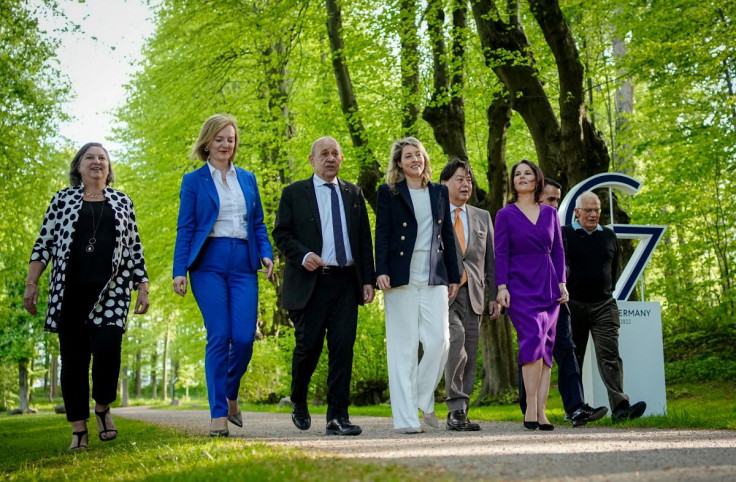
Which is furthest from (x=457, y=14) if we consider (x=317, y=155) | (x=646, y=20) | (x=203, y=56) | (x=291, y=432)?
(x=291, y=432)

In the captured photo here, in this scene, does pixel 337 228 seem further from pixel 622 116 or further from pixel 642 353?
pixel 622 116

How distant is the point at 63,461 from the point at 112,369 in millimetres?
1018

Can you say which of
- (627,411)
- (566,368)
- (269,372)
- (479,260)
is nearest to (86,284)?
(479,260)

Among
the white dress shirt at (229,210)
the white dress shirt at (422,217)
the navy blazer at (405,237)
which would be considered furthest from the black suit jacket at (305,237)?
the white dress shirt at (422,217)

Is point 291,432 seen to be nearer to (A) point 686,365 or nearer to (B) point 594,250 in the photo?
(B) point 594,250

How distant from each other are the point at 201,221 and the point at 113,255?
34.1 inches

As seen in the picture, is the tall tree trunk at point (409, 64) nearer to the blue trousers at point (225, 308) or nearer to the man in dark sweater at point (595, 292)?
the man in dark sweater at point (595, 292)

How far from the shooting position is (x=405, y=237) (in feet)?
23.7

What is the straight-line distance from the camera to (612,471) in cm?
408

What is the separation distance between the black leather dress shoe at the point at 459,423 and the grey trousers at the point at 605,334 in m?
1.84

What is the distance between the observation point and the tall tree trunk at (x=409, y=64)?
1585cm

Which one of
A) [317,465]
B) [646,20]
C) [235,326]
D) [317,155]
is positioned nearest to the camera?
[317,465]

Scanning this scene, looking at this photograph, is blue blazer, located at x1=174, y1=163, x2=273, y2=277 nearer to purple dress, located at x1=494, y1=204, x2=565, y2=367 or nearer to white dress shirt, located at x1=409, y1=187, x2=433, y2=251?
white dress shirt, located at x1=409, y1=187, x2=433, y2=251

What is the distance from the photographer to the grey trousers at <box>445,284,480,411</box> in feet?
24.8
